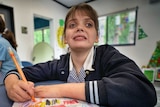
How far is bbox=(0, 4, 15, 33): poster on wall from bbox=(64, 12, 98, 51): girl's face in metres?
1.82

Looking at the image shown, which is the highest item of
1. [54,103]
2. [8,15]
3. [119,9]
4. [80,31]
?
[119,9]

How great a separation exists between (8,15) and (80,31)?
196 centimetres

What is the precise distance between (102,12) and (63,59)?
2.43m

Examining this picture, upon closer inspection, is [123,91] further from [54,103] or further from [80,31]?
[80,31]

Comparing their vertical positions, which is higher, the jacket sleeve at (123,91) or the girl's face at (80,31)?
the girl's face at (80,31)

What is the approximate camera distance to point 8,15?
1903 millimetres

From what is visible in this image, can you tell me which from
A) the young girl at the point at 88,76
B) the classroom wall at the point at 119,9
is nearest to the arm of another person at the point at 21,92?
the young girl at the point at 88,76

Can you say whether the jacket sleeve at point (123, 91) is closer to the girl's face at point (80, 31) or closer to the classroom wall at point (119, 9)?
the girl's face at point (80, 31)

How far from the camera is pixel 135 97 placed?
261 mm

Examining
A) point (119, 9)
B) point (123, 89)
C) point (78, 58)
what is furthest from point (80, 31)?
point (119, 9)

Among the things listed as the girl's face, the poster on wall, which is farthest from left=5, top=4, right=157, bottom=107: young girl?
the poster on wall

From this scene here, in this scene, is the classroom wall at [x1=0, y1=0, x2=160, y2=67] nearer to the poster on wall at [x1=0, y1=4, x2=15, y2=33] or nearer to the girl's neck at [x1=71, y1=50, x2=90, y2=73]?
the poster on wall at [x1=0, y1=4, x2=15, y2=33]

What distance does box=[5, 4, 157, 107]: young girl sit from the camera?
0.88ft

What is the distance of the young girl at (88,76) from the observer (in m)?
0.27
